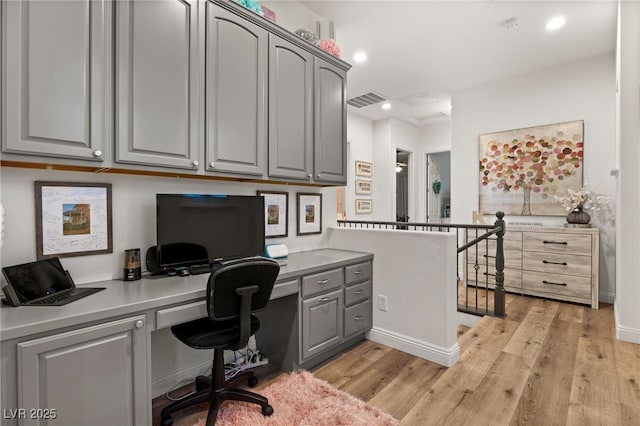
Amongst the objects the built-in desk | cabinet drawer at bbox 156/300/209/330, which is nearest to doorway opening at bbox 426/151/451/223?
the built-in desk

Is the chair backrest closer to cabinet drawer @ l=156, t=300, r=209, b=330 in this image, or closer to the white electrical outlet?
cabinet drawer @ l=156, t=300, r=209, b=330

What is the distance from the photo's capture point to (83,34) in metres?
1.53

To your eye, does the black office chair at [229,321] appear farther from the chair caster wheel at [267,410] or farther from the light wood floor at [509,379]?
the light wood floor at [509,379]

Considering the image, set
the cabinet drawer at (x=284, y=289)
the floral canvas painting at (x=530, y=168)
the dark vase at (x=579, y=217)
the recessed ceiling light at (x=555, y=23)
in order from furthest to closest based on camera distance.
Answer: the floral canvas painting at (x=530, y=168)
the dark vase at (x=579, y=217)
the recessed ceiling light at (x=555, y=23)
the cabinet drawer at (x=284, y=289)

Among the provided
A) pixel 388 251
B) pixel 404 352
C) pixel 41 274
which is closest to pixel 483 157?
pixel 388 251

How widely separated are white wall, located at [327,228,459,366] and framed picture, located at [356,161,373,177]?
3.40m

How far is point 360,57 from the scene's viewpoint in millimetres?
4027

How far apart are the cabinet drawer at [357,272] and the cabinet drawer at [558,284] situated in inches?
104

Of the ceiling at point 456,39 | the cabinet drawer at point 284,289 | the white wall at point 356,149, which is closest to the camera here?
the cabinet drawer at point 284,289

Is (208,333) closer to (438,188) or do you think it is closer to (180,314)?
(180,314)

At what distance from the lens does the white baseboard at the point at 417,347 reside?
2.43m

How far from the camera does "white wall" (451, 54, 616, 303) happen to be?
12.9ft

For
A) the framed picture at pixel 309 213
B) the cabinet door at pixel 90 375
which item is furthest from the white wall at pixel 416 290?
the cabinet door at pixel 90 375

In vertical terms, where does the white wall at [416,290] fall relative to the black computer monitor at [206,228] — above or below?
below
